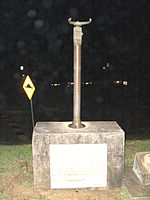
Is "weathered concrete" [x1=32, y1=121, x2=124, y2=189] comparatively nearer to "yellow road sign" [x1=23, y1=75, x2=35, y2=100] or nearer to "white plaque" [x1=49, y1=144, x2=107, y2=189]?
"white plaque" [x1=49, y1=144, x2=107, y2=189]

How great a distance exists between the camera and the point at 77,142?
6648mm

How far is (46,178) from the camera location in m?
6.82

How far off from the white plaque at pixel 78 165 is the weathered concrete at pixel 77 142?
10 cm

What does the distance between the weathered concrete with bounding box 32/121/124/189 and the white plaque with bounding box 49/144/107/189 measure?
3.8 inches

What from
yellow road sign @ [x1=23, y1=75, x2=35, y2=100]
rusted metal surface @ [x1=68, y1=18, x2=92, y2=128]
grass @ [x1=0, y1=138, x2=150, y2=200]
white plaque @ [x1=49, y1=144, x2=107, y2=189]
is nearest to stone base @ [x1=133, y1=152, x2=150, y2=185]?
grass @ [x1=0, y1=138, x2=150, y2=200]

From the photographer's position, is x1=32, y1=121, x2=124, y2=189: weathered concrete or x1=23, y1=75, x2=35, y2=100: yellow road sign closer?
x1=32, y1=121, x2=124, y2=189: weathered concrete

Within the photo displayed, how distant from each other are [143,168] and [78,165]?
163 cm

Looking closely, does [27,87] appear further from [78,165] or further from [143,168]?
[143,168]

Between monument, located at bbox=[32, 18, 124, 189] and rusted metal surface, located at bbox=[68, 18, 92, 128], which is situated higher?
rusted metal surface, located at bbox=[68, 18, 92, 128]

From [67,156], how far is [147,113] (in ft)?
61.2

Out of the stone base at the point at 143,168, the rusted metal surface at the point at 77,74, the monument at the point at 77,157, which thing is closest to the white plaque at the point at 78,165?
the monument at the point at 77,157

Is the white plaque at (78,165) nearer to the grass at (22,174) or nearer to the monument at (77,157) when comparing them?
the monument at (77,157)

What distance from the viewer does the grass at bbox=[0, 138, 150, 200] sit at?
21.7 ft

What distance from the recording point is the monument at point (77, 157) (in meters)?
6.63
